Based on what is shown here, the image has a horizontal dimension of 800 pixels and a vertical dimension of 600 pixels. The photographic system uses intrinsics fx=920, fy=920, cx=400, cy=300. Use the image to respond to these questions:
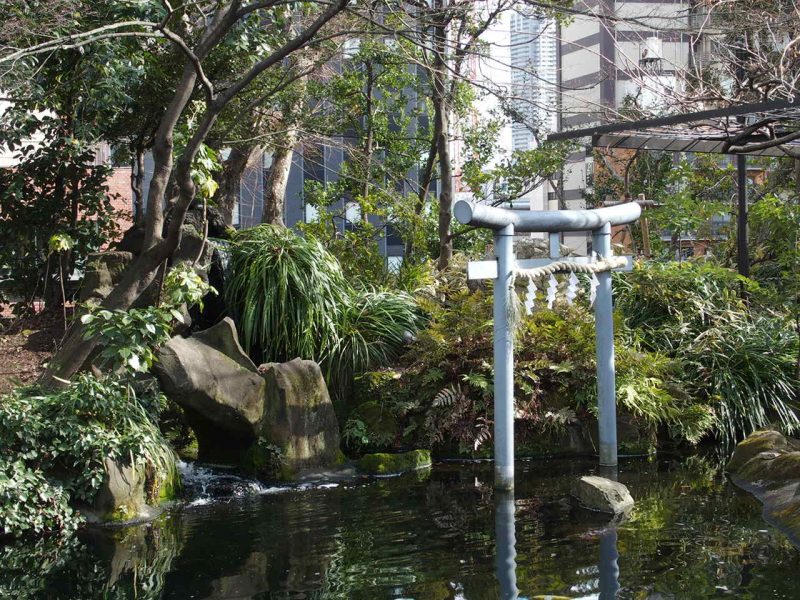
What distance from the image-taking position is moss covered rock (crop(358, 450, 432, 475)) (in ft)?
30.4

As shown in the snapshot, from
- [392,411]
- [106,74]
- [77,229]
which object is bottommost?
[392,411]

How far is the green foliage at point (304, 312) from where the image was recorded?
34.9 ft

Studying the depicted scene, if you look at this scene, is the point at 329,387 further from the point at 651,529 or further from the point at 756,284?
the point at 756,284

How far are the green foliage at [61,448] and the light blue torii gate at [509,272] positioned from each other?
3046 mm

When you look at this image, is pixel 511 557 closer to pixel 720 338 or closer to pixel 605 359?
pixel 605 359

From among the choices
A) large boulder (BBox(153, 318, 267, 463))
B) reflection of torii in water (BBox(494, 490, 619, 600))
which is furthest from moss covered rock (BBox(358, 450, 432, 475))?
reflection of torii in water (BBox(494, 490, 619, 600))

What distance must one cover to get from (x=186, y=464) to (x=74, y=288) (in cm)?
399

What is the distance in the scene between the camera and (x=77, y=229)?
11.6 metres

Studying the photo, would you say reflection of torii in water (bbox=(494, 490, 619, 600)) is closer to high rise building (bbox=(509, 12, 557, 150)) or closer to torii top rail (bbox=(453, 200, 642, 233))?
torii top rail (bbox=(453, 200, 642, 233))

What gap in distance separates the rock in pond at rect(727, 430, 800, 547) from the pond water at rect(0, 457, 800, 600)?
14 centimetres

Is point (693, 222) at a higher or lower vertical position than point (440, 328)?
higher

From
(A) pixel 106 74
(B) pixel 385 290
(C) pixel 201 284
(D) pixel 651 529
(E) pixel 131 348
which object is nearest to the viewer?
(D) pixel 651 529

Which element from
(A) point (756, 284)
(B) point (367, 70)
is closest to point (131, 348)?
(A) point (756, 284)

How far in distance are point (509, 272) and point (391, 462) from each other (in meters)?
2.57
